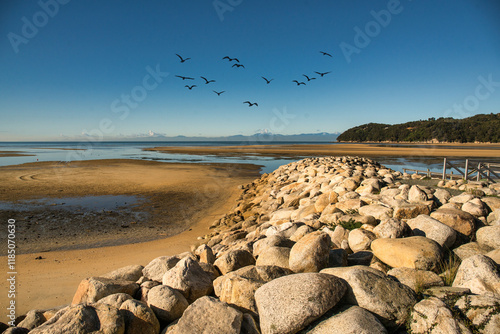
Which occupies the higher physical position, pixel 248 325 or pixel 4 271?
pixel 248 325

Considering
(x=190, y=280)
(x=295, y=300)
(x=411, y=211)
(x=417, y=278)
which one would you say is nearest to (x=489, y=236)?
(x=411, y=211)

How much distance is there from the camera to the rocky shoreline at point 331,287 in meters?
3.03

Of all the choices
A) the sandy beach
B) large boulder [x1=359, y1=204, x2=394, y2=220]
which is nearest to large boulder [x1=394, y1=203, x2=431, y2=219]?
large boulder [x1=359, y1=204, x2=394, y2=220]

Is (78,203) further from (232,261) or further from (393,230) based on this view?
(393,230)

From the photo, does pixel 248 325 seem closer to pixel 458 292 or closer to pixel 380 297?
pixel 380 297

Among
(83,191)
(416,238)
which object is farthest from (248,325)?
(83,191)

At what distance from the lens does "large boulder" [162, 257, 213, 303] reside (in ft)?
13.2

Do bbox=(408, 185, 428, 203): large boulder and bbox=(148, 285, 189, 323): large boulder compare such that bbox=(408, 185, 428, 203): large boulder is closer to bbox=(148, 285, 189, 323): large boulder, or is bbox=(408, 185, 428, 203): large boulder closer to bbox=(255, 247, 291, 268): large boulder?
bbox=(255, 247, 291, 268): large boulder

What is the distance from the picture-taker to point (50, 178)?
71.3 ft

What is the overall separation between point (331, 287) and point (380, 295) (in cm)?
61

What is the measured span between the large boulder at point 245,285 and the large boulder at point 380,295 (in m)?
1.05

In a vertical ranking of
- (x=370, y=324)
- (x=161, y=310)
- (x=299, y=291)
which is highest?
(x=299, y=291)

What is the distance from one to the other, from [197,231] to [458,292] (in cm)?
875

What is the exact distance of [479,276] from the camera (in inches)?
138
